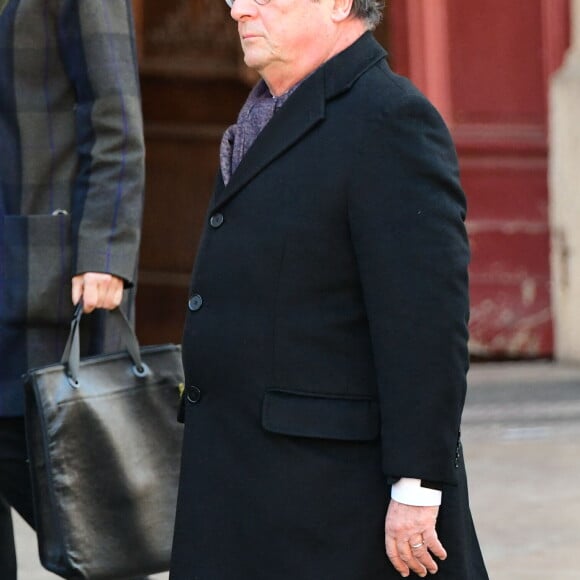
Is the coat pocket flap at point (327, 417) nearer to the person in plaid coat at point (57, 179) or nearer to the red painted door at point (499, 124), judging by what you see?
the person in plaid coat at point (57, 179)

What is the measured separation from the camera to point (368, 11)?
2.47 meters

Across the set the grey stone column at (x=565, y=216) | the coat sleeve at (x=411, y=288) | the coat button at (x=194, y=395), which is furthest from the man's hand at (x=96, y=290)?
the grey stone column at (x=565, y=216)

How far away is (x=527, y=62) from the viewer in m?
6.75

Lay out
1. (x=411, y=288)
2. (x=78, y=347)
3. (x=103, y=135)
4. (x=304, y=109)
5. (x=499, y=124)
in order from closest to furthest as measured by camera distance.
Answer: (x=411, y=288)
(x=304, y=109)
(x=78, y=347)
(x=103, y=135)
(x=499, y=124)

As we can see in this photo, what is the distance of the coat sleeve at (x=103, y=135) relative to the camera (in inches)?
121

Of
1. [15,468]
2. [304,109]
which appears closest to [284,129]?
[304,109]

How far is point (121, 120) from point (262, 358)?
33.9 inches

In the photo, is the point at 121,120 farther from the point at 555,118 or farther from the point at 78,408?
the point at 555,118

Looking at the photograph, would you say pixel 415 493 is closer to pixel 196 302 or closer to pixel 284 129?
pixel 196 302

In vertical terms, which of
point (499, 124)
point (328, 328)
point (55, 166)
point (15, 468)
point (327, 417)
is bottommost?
point (15, 468)

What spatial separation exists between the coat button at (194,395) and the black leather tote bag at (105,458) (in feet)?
1.61

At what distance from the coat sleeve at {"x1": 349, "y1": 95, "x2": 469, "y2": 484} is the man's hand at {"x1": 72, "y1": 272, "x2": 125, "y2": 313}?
0.87 metres

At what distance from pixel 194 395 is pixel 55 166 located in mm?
777

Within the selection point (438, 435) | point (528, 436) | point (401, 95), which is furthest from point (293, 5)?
point (528, 436)
